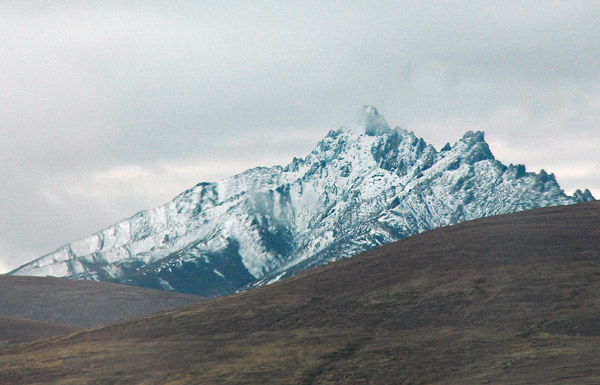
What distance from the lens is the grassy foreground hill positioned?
13000 cm

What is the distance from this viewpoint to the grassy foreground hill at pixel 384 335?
130 metres

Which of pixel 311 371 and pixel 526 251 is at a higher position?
pixel 526 251

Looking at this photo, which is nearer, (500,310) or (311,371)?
(311,371)

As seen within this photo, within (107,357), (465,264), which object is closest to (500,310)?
(465,264)

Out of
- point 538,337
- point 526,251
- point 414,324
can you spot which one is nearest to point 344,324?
point 414,324

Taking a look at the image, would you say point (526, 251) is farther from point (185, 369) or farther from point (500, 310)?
point (185, 369)

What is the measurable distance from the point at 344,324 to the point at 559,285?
37.1 meters

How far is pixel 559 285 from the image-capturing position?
165m

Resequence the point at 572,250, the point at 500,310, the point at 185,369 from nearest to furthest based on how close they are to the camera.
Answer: the point at 185,369, the point at 500,310, the point at 572,250

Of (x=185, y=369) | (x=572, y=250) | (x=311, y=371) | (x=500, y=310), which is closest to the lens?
(x=311, y=371)

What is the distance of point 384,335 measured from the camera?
15275 cm

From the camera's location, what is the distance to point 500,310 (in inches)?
6152

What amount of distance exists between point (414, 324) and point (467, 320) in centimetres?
871

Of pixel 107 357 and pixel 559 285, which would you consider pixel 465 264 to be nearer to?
pixel 559 285
